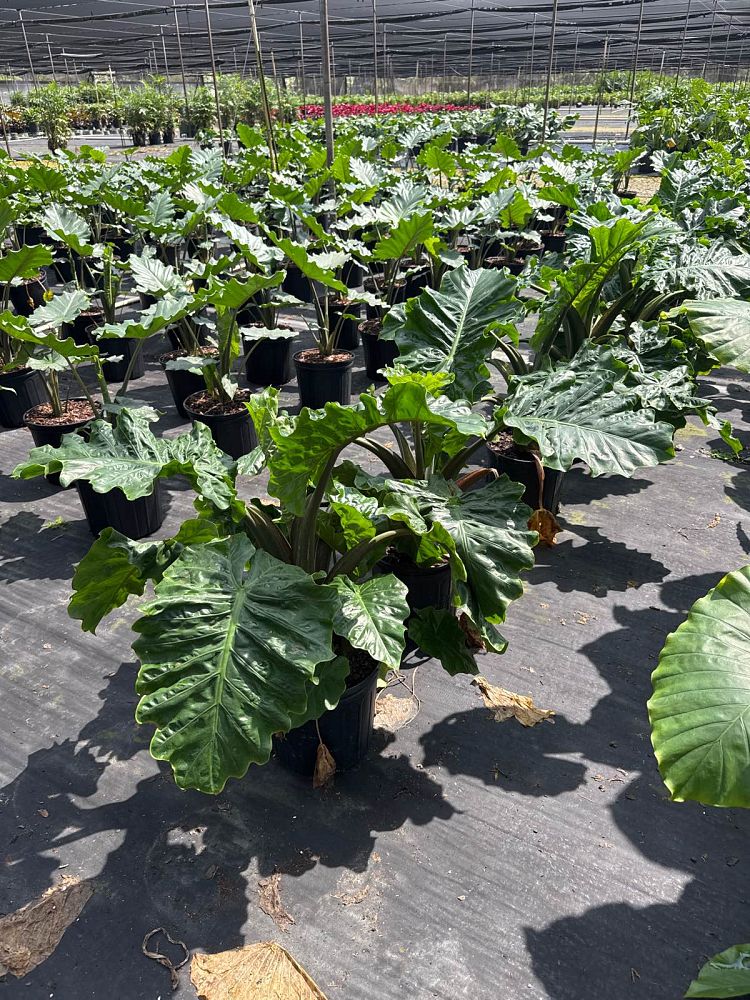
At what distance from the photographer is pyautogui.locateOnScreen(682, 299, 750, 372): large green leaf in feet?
6.72

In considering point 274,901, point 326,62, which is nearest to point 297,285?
point 326,62

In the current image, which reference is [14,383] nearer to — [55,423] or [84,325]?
Answer: [55,423]

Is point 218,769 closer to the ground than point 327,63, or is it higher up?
closer to the ground

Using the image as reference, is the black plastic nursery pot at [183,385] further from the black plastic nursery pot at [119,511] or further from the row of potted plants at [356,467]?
the black plastic nursery pot at [119,511]

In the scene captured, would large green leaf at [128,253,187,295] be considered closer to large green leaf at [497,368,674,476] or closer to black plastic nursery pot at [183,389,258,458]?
black plastic nursery pot at [183,389,258,458]

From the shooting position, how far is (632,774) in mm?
1988

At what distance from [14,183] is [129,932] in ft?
19.2

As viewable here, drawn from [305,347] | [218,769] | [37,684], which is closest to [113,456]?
[37,684]

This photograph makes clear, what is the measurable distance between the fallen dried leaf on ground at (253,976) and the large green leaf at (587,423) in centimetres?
142

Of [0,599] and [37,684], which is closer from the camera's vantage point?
[37,684]

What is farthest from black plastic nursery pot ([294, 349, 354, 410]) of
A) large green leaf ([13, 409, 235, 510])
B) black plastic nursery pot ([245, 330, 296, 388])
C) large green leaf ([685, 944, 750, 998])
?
large green leaf ([685, 944, 750, 998])

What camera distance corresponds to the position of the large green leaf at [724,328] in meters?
2.05

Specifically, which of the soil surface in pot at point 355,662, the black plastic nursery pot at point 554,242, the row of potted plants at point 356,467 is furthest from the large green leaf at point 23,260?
the black plastic nursery pot at point 554,242

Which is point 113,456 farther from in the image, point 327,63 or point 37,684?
point 327,63
